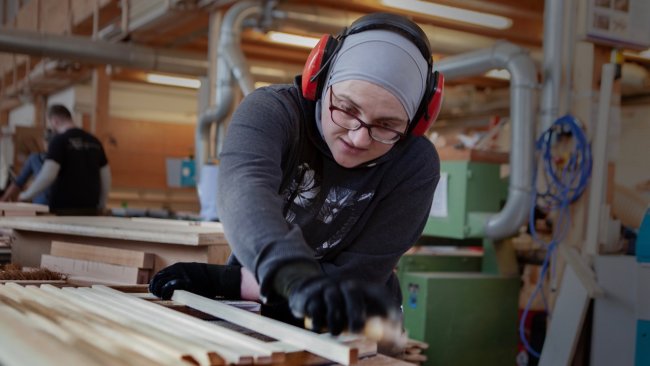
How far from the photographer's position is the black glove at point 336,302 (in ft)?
3.15

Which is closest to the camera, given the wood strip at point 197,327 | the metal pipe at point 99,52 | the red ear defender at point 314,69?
the wood strip at point 197,327

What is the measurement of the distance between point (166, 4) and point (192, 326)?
5.27 m

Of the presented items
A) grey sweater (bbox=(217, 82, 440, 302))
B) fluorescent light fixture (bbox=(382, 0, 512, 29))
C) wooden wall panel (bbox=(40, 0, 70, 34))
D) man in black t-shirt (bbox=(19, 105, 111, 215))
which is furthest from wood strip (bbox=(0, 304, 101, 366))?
wooden wall panel (bbox=(40, 0, 70, 34))

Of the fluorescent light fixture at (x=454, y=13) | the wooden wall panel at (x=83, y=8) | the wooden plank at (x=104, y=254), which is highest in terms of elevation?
the wooden wall panel at (x=83, y=8)

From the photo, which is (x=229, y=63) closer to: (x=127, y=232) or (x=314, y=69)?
(x=127, y=232)

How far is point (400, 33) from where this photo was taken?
1.46 metres

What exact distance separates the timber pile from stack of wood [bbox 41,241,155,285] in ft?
3.07

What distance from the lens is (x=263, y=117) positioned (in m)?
1.42

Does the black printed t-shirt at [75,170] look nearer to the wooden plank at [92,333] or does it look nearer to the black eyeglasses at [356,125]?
the wooden plank at [92,333]

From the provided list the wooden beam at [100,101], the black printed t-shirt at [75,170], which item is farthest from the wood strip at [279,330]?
the wooden beam at [100,101]

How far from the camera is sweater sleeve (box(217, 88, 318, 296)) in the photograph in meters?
1.09

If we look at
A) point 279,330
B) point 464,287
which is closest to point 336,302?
point 279,330

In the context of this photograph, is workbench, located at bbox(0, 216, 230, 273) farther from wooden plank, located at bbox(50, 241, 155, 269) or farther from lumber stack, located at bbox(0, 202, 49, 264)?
lumber stack, located at bbox(0, 202, 49, 264)

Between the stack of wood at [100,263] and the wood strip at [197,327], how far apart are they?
0.82 metres
